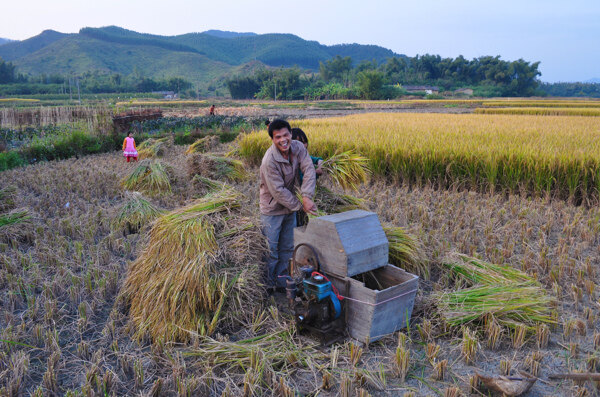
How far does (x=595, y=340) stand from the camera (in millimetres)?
2605

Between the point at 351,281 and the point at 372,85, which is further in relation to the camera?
the point at 372,85

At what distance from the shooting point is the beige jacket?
3.21 m

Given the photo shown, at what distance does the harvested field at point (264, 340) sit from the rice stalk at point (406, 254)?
146 millimetres

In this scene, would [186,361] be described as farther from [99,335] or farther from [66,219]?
[66,219]

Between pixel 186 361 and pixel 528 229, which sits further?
pixel 528 229

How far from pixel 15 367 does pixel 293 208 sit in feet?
6.62

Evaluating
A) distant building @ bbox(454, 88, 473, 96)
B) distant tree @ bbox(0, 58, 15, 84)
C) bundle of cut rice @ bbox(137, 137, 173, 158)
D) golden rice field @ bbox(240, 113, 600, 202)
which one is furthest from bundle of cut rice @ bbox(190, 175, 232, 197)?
distant tree @ bbox(0, 58, 15, 84)

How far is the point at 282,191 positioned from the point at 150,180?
15.1 feet

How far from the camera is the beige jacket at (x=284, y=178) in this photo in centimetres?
321

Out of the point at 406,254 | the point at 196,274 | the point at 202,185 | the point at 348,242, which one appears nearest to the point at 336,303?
the point at 348,242

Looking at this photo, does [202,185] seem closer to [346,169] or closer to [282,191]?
[346,169]

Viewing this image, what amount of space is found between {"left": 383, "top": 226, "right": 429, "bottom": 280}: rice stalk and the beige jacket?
0.89m

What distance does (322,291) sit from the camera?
2553 mm

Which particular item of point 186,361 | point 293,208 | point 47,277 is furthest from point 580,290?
point 47,277
